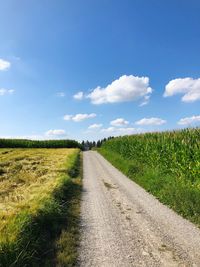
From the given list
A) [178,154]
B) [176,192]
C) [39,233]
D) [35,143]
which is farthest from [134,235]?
[35,143]

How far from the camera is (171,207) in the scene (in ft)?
40.0

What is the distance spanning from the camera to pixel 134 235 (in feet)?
29.2

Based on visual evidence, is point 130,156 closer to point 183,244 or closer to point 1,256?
point 183,244

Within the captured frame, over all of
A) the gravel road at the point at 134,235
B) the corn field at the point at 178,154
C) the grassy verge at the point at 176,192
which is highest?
the corn field at the point at 178,154

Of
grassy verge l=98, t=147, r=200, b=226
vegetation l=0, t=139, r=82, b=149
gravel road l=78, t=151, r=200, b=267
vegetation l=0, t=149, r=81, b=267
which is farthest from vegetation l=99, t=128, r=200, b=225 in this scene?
vegetation l=0, t=139, r=82, b=149

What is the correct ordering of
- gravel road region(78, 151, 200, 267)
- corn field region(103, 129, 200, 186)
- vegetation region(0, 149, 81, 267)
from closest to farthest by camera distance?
vegetation region(0, 149, 81, 267) → gravel road region(78, 151, 200, 267) → corn field region(103, 129, 200, 186)

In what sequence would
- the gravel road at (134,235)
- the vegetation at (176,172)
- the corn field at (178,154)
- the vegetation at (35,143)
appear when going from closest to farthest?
the gravel road at (134,235) → the vegetation at (176,172) → the corn field at (178,154) → the vegetation at (35,143)

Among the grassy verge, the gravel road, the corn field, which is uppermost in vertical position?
the corn field

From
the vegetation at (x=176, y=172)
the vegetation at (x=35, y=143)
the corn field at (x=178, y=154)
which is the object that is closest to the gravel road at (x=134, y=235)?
the vegetation at (x=176, y=172)

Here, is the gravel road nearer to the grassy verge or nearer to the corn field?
the grassy verge

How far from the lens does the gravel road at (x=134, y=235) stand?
718 centimetres

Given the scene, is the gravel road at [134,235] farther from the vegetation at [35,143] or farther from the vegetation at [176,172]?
the vegetation at [35,143]

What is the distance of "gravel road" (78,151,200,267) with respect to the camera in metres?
7.18

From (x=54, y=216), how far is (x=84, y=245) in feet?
6.96
